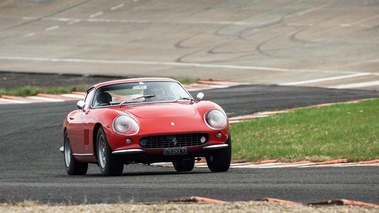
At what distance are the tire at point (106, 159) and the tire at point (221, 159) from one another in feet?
3.58

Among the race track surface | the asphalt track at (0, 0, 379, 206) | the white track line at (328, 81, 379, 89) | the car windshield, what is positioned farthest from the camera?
the race track surface

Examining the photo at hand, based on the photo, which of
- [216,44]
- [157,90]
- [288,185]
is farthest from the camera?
[216,44]

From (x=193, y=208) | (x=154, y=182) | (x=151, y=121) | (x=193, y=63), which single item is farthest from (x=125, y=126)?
(x=193, y=63)

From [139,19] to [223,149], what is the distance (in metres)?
30.1

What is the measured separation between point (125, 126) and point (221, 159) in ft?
3.98

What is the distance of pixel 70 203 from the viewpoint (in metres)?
10.4

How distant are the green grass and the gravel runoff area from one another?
6.13m

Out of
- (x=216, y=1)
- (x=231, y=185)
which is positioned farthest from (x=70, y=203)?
(x=216, y=1)

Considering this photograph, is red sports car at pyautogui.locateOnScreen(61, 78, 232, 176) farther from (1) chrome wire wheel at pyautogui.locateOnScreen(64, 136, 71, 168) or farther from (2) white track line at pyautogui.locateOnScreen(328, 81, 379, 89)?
(2) white track line at pyautogui.locateOnScreen(328, 81, 379, 89)

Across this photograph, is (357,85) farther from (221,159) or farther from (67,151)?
(221,159)

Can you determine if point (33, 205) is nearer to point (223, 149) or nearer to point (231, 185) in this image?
point (231, 185)

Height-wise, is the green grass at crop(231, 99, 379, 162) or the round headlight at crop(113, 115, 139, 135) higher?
the round headlight at crop(113, 115, 139, 135)

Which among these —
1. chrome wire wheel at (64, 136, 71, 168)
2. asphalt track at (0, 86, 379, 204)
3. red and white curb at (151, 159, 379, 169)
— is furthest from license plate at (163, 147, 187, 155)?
chrome wire wheel at (64, 136, 71, 168)

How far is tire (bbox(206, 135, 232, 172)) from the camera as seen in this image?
14508 millimetres
